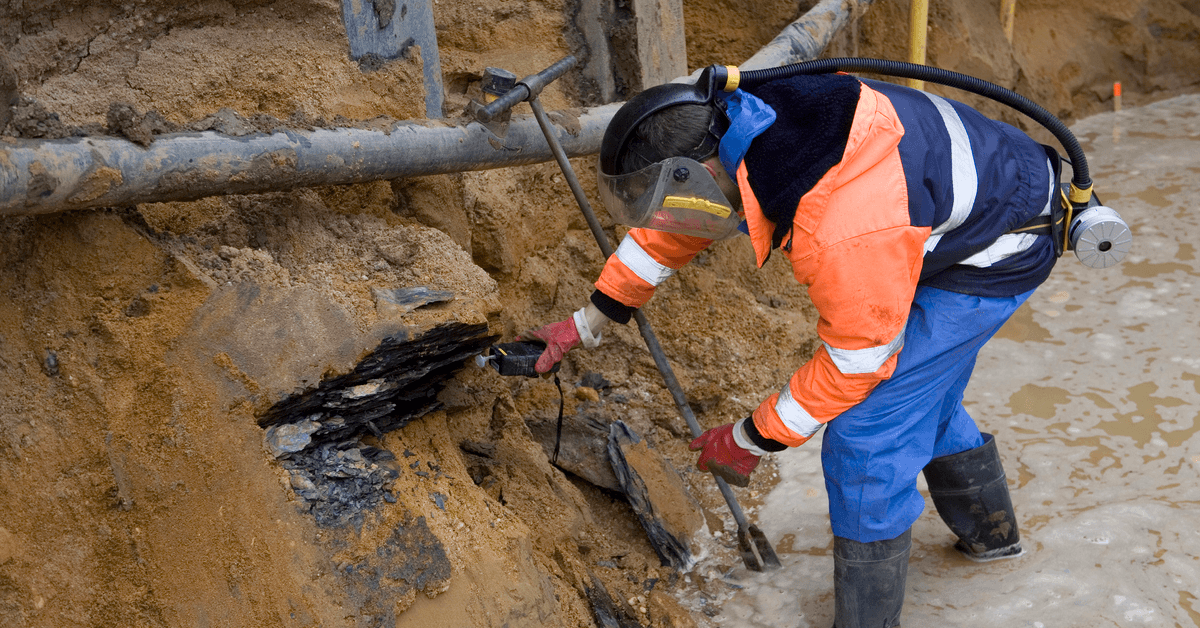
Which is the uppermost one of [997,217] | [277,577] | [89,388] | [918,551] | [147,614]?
[997,217]

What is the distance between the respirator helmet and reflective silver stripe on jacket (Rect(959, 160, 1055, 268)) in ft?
2.03

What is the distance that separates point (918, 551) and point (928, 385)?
2.78 feet

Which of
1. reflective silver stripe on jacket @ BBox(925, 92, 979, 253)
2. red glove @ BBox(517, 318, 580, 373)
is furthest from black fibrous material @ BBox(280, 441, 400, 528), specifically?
reflective silver stripe on jacket @ BBox(925, 92, 979, 253)

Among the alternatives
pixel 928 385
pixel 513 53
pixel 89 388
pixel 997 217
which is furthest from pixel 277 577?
pixel 513 53

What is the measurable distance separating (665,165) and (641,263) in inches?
22.0

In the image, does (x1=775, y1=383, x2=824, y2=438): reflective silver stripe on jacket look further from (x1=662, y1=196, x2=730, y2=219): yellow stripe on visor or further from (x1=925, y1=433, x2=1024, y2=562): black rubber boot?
(x1=925, y1=433, x2=1024, y2=562): black rubber boot

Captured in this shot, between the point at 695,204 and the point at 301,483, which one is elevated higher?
the point at 695,204

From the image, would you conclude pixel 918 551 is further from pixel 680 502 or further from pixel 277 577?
pixel 277 577

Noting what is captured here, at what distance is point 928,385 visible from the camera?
2.19 meters

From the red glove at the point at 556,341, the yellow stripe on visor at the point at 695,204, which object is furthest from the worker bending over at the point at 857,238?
the red glove at the point at 556,341

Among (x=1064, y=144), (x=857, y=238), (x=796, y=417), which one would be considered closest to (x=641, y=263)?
(x=796, y=417)

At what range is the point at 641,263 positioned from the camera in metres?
2.45

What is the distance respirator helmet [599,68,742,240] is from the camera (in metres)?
1.94

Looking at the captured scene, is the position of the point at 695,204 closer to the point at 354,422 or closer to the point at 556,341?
the point at 556,341
